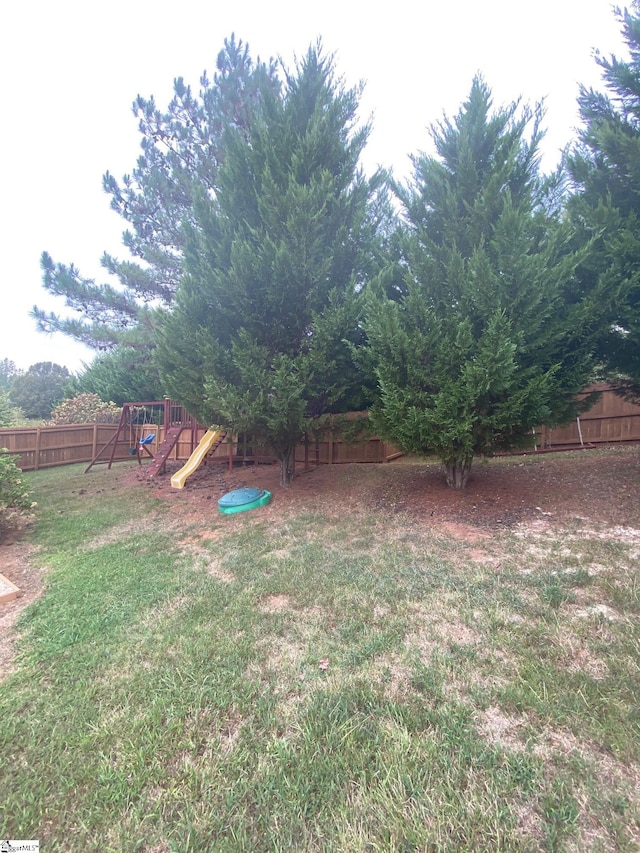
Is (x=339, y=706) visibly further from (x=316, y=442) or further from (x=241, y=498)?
(x=316, y=442)

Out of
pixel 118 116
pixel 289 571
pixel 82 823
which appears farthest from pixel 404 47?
pixel 82 823

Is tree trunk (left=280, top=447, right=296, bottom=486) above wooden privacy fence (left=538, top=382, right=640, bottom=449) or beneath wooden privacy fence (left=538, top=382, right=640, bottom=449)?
beneath

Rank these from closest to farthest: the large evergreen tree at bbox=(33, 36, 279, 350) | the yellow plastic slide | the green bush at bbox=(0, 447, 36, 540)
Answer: the green bush at bbox=(0, 447, 36, 540) < the yellow plastic slide < the large evergreen tree at bbox=(33, 36, 279, 350)

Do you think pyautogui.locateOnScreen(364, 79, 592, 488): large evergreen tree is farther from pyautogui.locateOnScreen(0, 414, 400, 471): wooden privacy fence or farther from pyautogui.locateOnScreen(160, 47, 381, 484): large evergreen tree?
pyautogui.locateOnScreen(0, 414, 400, 471): wooden privacy fence

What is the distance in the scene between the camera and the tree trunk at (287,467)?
7.16 m

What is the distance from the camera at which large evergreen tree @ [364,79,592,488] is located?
14.3 feet

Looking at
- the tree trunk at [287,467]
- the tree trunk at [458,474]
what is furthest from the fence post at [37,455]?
the tree trunk at [458,474]

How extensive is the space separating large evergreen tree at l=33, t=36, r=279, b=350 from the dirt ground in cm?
552

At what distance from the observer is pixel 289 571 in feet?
12.3

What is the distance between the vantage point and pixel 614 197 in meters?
4.91

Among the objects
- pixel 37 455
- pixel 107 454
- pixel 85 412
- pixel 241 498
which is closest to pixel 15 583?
pixel 241 498

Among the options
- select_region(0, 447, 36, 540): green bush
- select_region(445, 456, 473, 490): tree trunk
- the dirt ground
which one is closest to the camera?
the dirt ground

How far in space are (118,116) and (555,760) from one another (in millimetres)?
15194

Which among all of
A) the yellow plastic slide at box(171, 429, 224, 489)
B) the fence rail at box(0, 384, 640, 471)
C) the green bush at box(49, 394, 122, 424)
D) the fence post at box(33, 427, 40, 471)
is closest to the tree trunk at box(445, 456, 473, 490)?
the fence rail at box(0, 384, 640, 471)
